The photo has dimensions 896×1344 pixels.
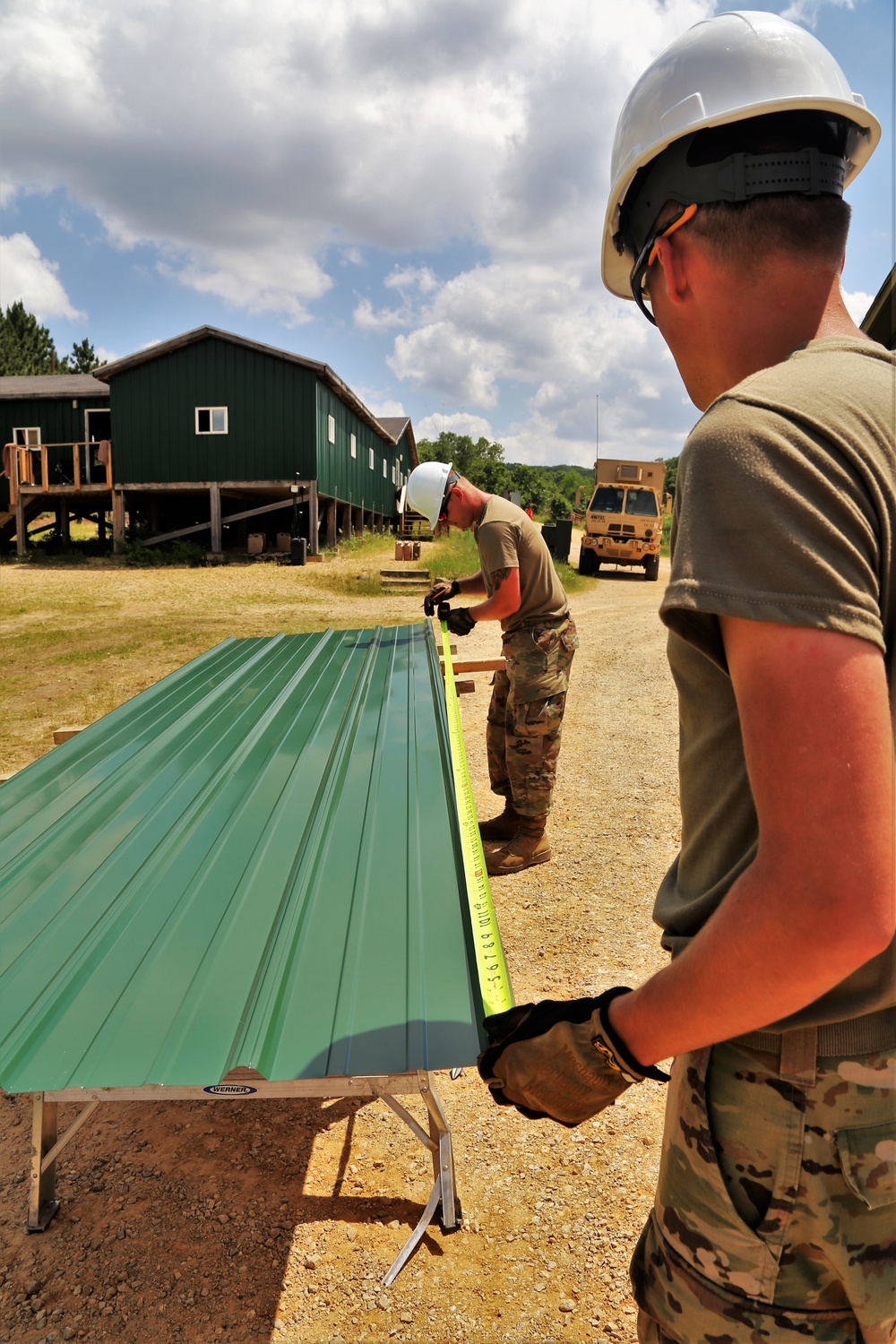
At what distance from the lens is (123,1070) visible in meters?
1.79

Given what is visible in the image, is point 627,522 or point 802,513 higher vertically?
point 627,522

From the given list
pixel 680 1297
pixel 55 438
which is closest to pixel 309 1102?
pixel 680 1297

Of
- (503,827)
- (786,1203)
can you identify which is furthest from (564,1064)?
(503,827)

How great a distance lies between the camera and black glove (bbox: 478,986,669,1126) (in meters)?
1.14

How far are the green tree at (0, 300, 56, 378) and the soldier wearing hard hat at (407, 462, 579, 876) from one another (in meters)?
59.6

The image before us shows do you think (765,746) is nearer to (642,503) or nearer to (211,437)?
(642,503)

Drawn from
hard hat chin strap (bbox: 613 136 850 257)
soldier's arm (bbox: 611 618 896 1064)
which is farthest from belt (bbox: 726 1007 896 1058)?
hard hat chin strap (bbox: 613 136 850 257)

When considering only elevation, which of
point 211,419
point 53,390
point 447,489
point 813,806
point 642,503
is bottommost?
point 813,806

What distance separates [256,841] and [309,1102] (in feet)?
3.43

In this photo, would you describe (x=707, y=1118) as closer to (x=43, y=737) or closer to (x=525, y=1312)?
(x=525, y=1312)

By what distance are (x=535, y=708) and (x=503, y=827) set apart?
0.88 meters

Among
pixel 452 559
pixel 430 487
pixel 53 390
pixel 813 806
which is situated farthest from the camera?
pixel 53 390

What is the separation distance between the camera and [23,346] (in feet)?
186

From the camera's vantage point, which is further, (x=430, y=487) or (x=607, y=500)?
(x=607, y=500)
